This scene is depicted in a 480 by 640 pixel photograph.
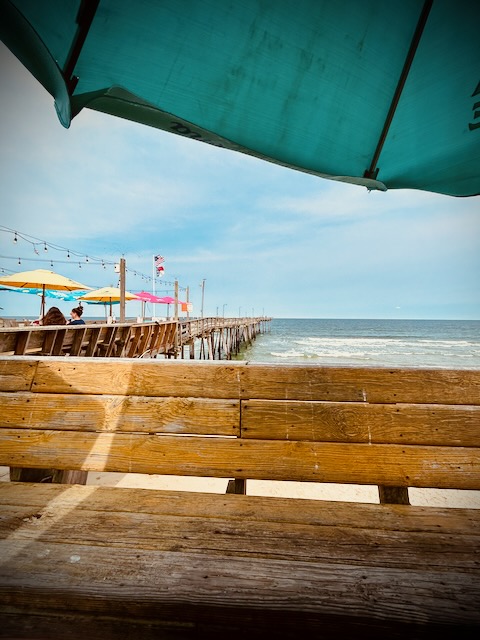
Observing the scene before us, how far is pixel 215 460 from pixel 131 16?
2.13 m

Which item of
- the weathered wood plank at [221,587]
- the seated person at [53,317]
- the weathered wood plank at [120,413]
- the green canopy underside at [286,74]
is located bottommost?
the weathered wood plank at [221,587]

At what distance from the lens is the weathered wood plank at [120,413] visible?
185 centimetres

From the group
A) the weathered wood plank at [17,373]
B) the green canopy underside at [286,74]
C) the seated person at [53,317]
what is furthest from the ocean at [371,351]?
the seated person at [53,317]

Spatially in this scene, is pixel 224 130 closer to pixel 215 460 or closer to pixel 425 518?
pixel 215 460

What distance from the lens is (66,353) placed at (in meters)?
7.02

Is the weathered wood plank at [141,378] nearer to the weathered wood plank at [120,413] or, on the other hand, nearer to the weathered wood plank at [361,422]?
the weathered wood plank at [120,413]

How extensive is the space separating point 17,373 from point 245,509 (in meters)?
1.61

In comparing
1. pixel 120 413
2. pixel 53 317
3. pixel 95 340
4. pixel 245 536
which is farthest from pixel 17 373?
pixel 53 317

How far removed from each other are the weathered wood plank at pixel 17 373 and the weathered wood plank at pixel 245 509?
0.57 m

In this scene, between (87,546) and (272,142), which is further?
(272,142)

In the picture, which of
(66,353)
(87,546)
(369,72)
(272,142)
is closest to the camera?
(87,546)

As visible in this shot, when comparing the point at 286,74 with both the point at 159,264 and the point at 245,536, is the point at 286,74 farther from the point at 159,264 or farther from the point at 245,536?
the point at 159,264

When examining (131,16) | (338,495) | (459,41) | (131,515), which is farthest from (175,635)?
(338,495)

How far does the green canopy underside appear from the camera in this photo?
4.23 feet
